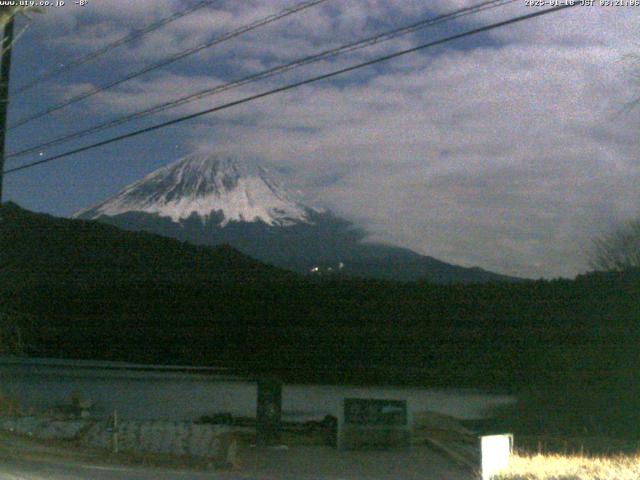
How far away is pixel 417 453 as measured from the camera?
1612 cm

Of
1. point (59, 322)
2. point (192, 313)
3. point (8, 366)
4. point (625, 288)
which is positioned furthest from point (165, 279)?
point (625, 288)

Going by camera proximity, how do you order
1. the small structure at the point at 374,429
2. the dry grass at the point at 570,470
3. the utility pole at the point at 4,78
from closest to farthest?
the dry grass at the point at 570,470
the utility pole at the point at 4,78
the small structure at the point at 374,429

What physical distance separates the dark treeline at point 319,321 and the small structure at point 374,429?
495 inches

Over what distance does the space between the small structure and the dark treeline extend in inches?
495

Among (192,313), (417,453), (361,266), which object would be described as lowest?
(417,453)

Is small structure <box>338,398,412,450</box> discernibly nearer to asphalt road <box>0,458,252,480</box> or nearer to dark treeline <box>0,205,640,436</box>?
asphalt road <box>0,458,252,480</box>

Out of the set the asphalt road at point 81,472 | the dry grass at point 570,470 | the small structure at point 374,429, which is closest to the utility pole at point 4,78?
the asphalt road at point 81,472

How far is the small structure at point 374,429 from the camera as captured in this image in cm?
1661

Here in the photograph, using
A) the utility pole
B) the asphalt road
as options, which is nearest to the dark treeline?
the utility pole

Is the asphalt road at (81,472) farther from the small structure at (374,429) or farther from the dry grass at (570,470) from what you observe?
the small structure at (374,429)

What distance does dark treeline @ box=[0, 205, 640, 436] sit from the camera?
29516 millimetres

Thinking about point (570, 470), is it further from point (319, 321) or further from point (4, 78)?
point (319, 321)

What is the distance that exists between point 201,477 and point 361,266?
30518 millimetres

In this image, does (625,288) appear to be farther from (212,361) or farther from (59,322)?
(59,322)
